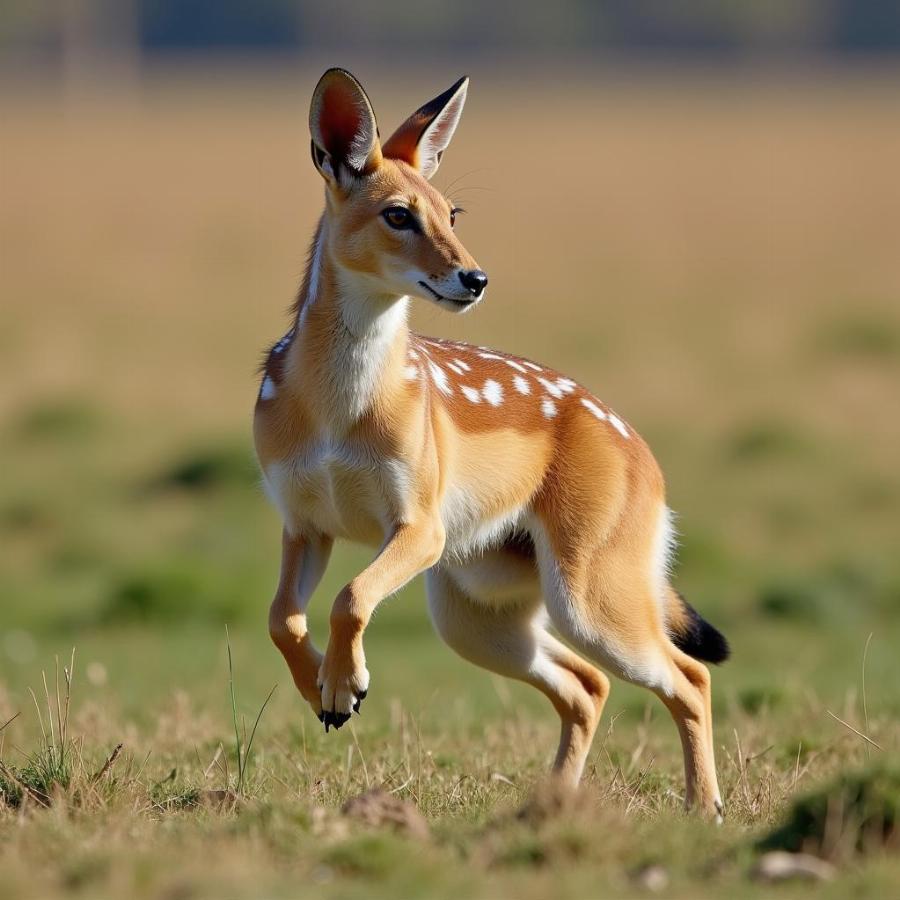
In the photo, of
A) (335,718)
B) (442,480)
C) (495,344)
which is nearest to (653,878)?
(335,718)

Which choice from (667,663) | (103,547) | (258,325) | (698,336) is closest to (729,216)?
(698,336)

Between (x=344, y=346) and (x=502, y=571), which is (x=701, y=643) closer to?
(x=502, y=571)

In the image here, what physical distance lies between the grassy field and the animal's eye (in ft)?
6.09

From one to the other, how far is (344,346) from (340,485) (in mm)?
498

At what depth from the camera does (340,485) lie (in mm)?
6383

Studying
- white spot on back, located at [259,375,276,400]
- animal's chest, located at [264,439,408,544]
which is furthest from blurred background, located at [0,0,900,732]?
animal's chest, located at [264,439,408,544]

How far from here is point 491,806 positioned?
5.87m

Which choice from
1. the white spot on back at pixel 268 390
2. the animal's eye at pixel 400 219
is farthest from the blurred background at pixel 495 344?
the white spot on back at pixel 268 390

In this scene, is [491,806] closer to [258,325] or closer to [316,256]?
[316,256]

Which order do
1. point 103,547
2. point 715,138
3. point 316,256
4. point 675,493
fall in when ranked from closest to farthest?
point 316,256
point 103,547
point 675,493
point 715,138

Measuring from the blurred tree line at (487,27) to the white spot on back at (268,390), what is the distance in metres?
60.1

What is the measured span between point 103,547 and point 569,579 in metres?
8.61

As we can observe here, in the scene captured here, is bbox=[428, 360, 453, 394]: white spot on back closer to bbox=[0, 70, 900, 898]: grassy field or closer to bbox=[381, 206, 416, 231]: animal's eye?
bbox=[381, 206, 416, 231]: animal's eye

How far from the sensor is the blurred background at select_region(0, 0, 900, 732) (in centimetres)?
1230
